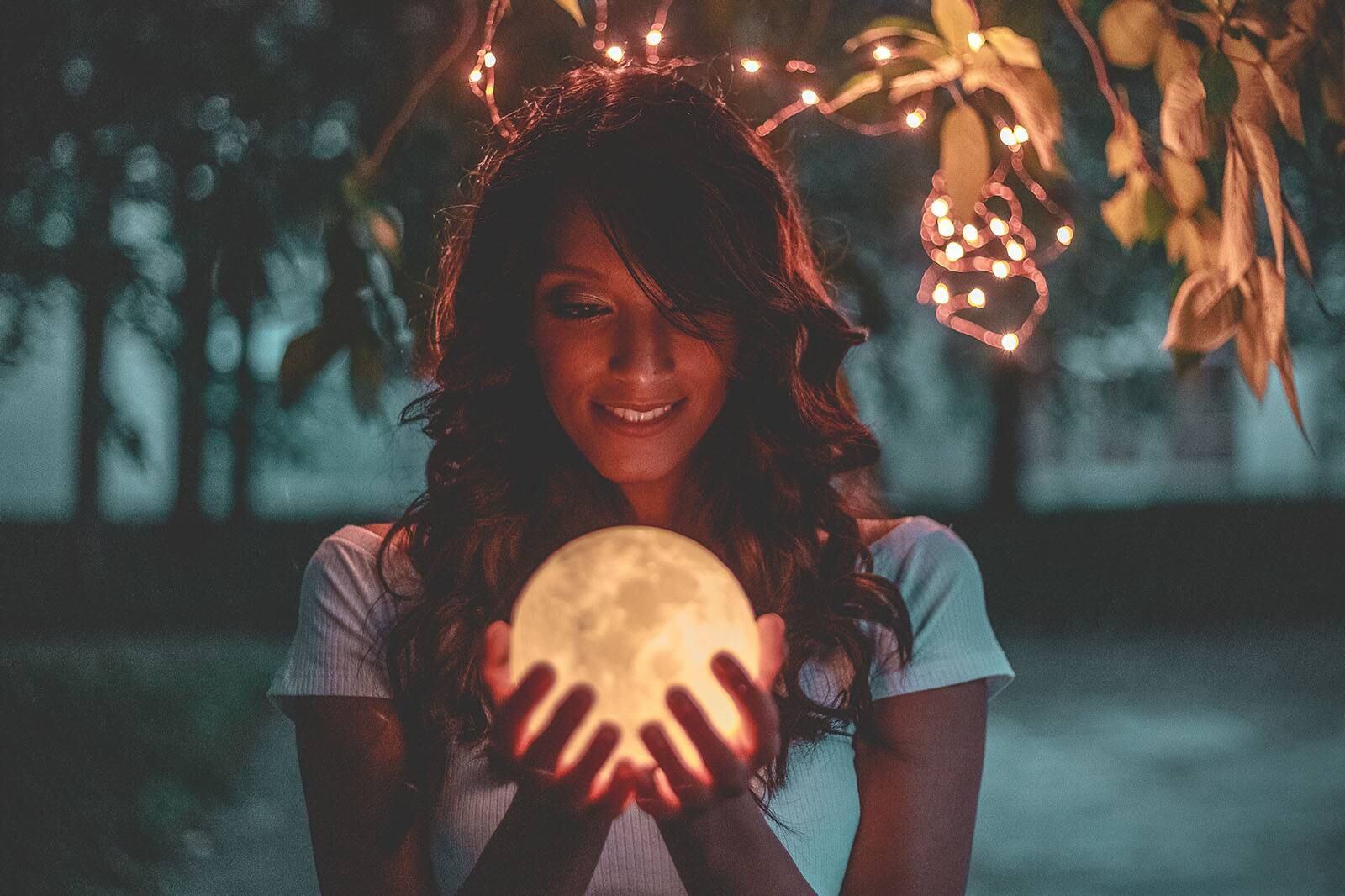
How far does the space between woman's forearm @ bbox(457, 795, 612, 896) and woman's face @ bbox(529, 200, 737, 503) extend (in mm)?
560

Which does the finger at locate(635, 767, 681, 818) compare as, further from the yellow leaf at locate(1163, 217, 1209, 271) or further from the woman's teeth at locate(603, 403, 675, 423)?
the yellow leaf at locate(1163, 217, 1209, 271)

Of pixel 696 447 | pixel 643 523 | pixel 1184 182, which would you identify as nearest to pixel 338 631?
pixel 643 523

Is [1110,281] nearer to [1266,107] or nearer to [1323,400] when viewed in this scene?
[1323,400]

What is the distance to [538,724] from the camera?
142 cm

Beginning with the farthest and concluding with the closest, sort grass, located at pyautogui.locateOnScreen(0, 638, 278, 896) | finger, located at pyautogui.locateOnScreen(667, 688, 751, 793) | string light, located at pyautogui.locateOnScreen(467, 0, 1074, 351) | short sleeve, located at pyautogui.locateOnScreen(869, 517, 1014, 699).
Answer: grass, located at pyautogui.locateOnScreen(0, 638, 278, 896) < string light, located at pyautogui.locateOnScreen(467, 0, 1074, 351) < short sleeve, located at pyautogui.locateOnScreen(869, 517, 1014, 699) < finger, located at pyautogui.locateOnScreen(667, 688, 751, 793)

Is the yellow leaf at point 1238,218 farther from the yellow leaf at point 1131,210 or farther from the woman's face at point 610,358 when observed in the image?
the woman's face at point 610,358

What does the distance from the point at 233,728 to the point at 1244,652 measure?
8.90 metres

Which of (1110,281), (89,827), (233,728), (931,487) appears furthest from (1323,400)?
(89,827)

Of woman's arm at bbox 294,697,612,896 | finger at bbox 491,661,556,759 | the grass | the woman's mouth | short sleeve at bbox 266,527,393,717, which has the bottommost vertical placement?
the grass

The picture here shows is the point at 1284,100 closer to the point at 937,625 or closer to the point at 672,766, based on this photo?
the point at 937,625

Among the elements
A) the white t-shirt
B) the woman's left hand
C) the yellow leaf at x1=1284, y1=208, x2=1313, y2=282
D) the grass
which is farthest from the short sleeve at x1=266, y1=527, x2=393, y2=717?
the grass

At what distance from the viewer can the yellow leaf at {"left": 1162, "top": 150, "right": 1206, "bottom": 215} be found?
2.07 metres

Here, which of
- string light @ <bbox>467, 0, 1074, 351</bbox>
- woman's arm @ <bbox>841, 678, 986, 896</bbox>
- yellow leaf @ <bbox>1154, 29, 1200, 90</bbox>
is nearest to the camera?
yellow leaf @ <bbox>1154, 29, 1200, 90</bbox>

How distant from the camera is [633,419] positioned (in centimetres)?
187
